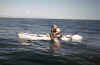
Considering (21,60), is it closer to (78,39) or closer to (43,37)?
(43,37)

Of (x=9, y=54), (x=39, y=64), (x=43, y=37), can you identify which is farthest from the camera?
(x=43, y=37)

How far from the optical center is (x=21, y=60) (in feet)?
33.0

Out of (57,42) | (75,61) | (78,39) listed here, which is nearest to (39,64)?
(75,61)

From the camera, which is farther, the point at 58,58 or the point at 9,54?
the point at 9,54

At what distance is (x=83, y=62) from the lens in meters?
9.83

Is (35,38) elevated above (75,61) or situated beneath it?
elevated above

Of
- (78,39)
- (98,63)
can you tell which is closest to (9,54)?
(98,63)

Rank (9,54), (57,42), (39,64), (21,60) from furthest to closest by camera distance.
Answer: (57,42) → (9,54) → (21,60) → (39,64)

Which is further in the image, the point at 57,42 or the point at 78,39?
the point at 78,39

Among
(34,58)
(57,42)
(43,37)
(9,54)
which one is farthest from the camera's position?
(43,37)

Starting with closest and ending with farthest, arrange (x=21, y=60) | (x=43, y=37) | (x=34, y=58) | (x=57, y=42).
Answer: (x=21, y=60)
(x=34, y=58)
(x=57, y=42)
(x=43, y=37)

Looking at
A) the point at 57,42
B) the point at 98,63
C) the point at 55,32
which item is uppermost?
the point at 55,32

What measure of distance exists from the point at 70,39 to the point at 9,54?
24.6ft

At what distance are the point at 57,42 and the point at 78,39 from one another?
395 centimetres
